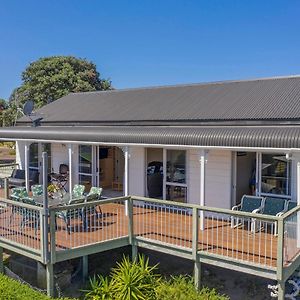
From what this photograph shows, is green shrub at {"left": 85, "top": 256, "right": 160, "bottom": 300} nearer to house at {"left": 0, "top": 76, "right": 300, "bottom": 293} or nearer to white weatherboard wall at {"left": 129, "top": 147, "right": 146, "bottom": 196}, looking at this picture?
house at {"left": 0, "top": 76, "right": 300, "bottom": 293}

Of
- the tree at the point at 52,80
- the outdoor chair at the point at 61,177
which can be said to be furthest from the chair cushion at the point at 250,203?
the tree at the point at 52,80

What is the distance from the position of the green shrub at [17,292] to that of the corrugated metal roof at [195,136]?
204 inches

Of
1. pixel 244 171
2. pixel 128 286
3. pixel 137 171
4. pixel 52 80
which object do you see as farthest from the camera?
pixel 52 80

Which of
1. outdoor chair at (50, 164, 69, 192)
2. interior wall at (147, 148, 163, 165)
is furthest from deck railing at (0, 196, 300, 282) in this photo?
outdoor chair at (50, 164, 69, 192)

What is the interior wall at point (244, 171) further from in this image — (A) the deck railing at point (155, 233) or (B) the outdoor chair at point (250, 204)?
(B) the outdoor chair at point (250, 204)

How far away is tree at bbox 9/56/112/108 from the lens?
39.4m

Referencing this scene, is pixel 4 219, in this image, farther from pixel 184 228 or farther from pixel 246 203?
pixel 246 203

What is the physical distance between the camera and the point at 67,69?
40406 millimetres

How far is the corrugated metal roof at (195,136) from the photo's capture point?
9.56 meters

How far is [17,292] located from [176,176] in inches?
250

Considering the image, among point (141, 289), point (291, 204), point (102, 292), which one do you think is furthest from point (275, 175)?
point (102, 292)

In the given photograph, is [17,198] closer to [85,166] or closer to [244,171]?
[85,166]

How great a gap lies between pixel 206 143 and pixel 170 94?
Answer: 7.30m

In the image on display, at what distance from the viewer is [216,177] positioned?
12.1 meters
